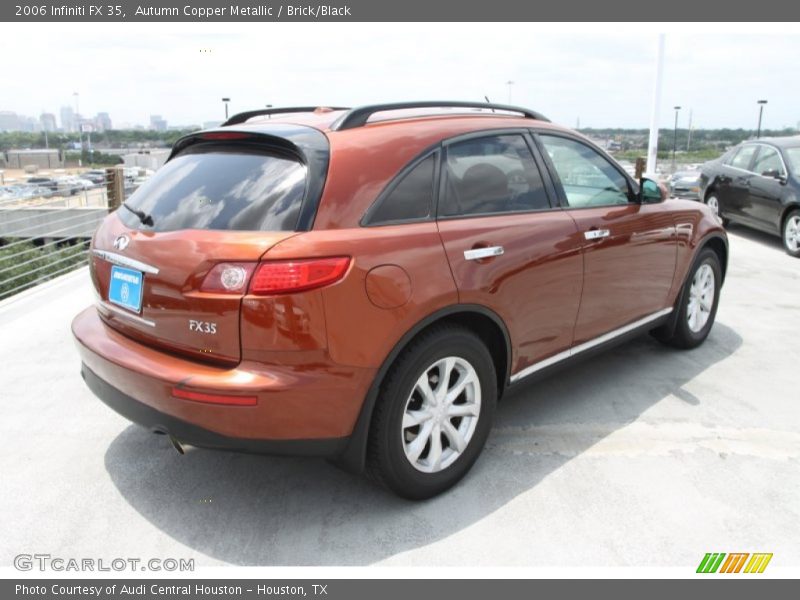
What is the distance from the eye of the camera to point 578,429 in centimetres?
363

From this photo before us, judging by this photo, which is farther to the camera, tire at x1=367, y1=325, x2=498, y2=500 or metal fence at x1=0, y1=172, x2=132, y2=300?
metal fence at x1=0, y1=172, x2=132, y2=300

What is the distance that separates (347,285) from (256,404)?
0.55 metres

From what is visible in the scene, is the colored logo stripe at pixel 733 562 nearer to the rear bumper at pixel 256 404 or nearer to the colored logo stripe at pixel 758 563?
the colored logo stripe at pixel 758 563

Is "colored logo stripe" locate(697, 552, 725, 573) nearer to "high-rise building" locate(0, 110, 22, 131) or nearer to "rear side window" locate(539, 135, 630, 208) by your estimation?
"rear side window" locate(539, 135, 630, 208)

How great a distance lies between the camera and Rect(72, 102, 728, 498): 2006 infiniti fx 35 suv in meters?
2.42

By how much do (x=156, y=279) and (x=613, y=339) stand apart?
105 inches

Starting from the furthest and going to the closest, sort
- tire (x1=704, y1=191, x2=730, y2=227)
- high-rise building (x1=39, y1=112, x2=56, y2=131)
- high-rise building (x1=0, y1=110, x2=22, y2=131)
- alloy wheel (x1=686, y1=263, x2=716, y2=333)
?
high-rise building (x1=39, y1=112, x2=56, y2=131)
high-rise building (x1=0, y1=110, x2=22, y2=131)
tire (x1=704, y1=191, x2=730, y2=227)
alloy wheel (x1=686, y1=263, x2=716, y2=333)

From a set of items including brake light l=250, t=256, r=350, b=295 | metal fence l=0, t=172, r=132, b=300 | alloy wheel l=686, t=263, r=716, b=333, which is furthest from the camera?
metal fence l=0, t=172, r=132, b=300

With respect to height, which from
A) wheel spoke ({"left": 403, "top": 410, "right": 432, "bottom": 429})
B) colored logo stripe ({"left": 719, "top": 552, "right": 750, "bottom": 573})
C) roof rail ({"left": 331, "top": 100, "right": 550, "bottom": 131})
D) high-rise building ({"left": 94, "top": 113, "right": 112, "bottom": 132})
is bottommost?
colored logo stripe ({"left": 719, "top": 552, "right": 750, "bottom": 573})

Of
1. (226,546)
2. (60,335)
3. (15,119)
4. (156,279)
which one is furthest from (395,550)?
(15,119)

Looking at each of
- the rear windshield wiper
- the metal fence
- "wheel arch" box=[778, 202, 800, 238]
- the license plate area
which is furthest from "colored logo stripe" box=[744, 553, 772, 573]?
"wheel arch" box=[778, 202, 800, 238]

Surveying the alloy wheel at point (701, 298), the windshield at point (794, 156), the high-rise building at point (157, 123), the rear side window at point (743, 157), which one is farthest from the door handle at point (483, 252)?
the high-rise building at point (157, 123)

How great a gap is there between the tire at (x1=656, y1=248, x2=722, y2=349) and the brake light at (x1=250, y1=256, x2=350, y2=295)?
3.15 meters

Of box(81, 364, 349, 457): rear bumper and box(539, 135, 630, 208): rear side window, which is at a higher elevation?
box(539, 135, 630, 208): rear side window
